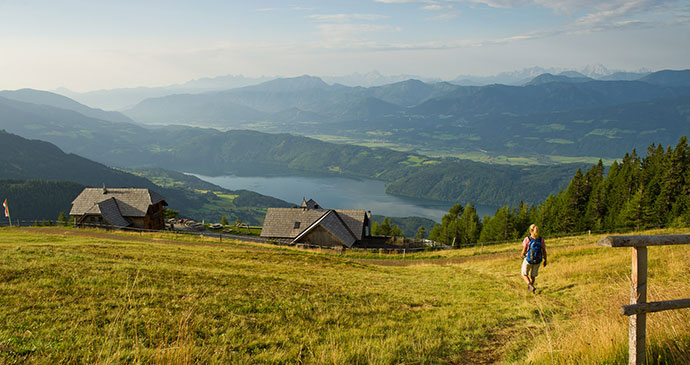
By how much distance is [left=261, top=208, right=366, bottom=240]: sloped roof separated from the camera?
42906 millimetres

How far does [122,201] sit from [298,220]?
2520cm

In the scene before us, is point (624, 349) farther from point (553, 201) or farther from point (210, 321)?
point (553, 201)

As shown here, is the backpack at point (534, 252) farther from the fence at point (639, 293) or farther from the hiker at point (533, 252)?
the fence at point (639, 293)

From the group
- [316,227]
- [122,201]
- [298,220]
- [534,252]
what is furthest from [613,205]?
[122,201]

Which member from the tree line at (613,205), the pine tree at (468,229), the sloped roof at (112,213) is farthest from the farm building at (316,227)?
the pine tree at (468,229)

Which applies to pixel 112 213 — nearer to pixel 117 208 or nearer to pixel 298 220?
pixel 117 208

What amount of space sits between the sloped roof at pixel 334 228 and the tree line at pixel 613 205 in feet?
128

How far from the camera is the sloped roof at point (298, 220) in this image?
4291 cm

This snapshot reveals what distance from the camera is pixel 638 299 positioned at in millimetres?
4457

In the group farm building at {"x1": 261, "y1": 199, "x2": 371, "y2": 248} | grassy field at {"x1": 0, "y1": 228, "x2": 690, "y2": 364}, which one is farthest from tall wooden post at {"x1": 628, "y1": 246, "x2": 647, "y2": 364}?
farm building at {"x1": 261, "y1": 199, "x2": 371, "y2": 248}

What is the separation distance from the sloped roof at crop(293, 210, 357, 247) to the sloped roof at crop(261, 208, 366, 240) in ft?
1.79

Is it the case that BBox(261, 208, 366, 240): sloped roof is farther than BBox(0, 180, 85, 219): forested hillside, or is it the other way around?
BBox(0, 180, 85, 219): forested hillside

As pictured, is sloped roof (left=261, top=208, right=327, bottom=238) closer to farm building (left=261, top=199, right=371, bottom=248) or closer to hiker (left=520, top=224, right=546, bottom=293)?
farm building (left=261, top=199, right=371, bottom=248)

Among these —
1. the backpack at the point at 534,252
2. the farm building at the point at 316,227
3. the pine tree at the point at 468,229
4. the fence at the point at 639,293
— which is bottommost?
the pine tree at the point at 468,229
